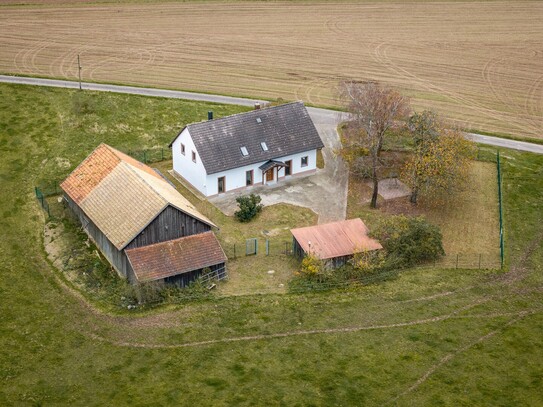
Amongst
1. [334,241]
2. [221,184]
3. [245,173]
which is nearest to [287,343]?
[334,241]

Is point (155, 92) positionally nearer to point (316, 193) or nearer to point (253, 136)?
point (253, 136)

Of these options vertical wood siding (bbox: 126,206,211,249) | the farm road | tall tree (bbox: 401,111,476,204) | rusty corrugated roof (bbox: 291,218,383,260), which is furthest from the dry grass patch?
vertical wood siding (bbox: 126,206,211,249)

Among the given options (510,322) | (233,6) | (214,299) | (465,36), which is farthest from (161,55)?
(510,322)

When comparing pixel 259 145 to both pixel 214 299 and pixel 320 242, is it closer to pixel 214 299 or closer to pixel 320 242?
pixel 320 242

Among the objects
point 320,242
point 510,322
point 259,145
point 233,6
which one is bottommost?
point 510,322

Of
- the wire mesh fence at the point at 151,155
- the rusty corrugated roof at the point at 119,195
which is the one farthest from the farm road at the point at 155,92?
the rusty corrugated roof at the point at 119,195

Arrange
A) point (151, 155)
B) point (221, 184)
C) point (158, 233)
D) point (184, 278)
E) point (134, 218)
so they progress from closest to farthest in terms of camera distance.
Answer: point (184, 278)
point (158, 233)
point (134, 218)
point (221, 184)
point (151, 155)

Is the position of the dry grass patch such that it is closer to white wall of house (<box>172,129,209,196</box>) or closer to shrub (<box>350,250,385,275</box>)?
shrub (<box>350,250,385,275</box>)
